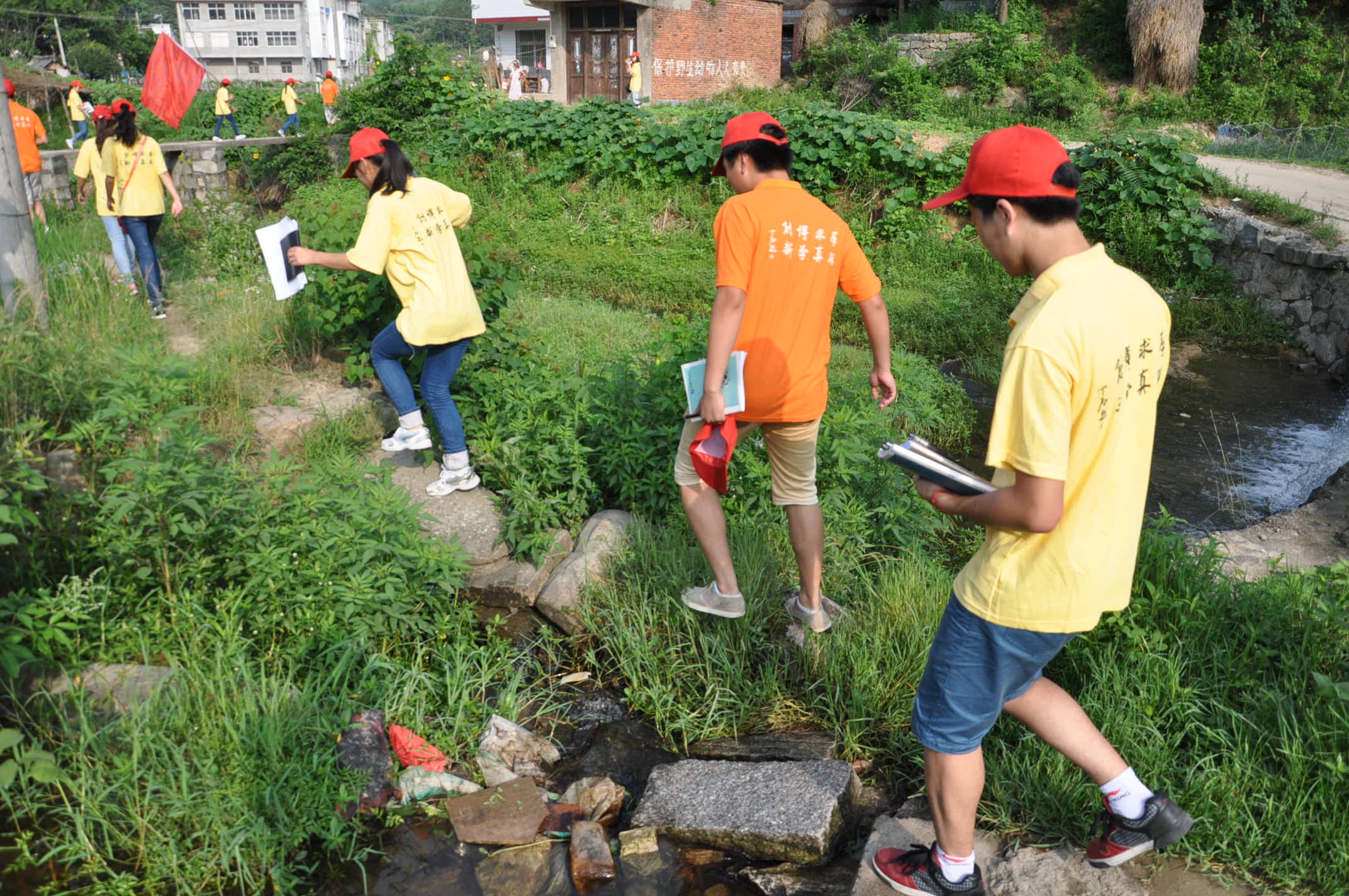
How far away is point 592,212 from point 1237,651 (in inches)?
413

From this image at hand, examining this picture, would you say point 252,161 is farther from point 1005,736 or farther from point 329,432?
point 1005,736

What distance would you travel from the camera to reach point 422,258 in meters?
4.62

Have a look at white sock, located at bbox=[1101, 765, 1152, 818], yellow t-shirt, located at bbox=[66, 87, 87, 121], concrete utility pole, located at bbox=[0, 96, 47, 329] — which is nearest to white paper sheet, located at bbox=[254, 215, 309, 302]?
concrete utility pole, located at bbox=[0, 96, 47, 329]

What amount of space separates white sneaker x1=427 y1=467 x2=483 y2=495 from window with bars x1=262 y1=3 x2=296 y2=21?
252 feet

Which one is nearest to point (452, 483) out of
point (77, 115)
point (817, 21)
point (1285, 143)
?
point (1285, 143)

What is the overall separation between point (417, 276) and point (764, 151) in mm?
1974

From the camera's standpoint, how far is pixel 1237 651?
3.32 metres

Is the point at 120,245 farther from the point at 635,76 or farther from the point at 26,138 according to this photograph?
the point at 635,76

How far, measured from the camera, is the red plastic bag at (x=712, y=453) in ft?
11.0

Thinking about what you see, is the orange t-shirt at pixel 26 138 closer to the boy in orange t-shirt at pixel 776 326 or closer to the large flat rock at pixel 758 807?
the boy in orange t-shirt at pixel 776 326

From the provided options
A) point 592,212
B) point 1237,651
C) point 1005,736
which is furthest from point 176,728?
point 592,212

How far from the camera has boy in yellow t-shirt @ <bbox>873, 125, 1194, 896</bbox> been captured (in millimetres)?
2029

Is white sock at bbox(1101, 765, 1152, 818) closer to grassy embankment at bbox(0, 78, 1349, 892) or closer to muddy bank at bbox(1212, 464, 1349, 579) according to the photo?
grassy embankment at bbox(0, 78, 1349, 892)

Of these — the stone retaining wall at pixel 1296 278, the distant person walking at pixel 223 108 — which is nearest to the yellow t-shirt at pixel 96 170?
the stone retaining wall at pixel 1296 278
